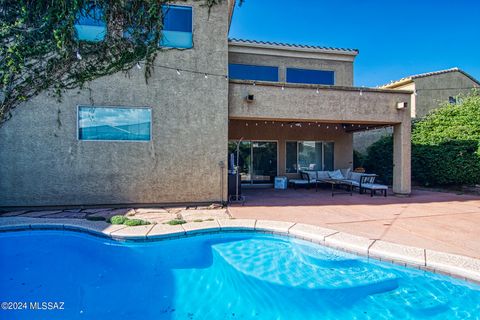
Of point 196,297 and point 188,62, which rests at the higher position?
point 188,62

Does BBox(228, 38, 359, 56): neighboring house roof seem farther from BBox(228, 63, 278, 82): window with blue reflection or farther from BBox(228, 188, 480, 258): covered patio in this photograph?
BBox(228, 188, 480, 258): covered patio

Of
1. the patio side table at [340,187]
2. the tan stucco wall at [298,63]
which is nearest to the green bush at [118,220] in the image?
the patio side table at [340,187]

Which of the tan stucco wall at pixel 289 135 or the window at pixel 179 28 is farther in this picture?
the tan stucco wall at pixel 289 135

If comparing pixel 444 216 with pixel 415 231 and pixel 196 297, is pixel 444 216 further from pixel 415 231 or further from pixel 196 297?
pixel 196 297

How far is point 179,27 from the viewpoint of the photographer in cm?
957

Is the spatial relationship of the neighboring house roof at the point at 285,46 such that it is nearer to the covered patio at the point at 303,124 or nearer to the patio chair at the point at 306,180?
the covered patio at the point at 303,124

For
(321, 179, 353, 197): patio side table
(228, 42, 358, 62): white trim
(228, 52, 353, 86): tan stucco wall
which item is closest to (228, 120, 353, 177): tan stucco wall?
(321, 179, 353, 197): patio side table

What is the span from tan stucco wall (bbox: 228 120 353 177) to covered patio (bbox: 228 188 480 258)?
14.8 ft

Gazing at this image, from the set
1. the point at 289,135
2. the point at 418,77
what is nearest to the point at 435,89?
the point at 418,77

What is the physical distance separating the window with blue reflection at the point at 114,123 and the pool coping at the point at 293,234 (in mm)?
3003

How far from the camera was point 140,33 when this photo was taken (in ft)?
12.0

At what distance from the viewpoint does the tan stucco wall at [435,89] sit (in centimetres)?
1959

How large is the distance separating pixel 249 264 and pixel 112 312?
8.84 ft

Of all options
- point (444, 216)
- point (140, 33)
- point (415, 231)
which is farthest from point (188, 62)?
point (444, 216)
